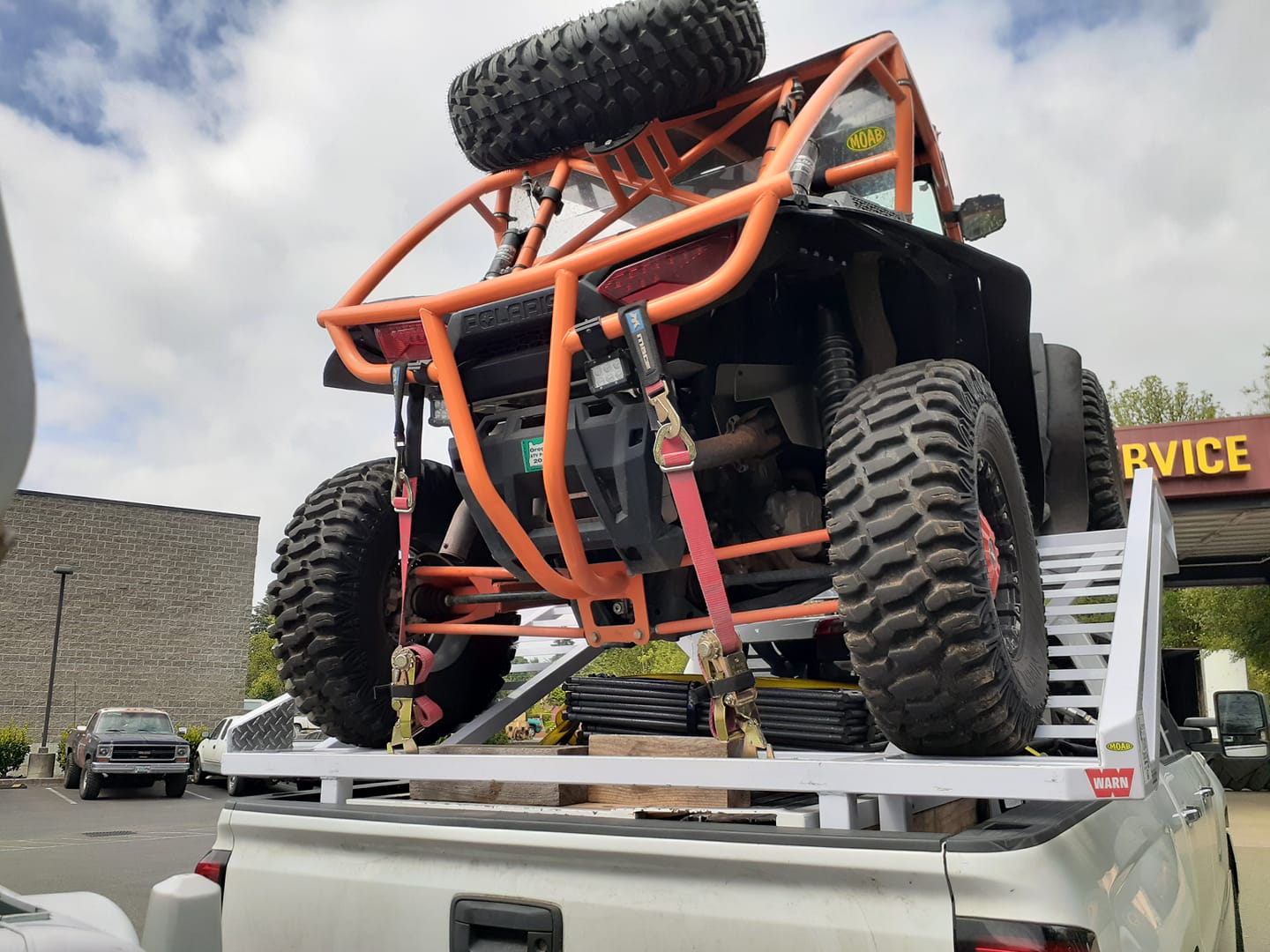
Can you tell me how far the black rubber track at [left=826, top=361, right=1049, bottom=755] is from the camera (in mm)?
2350

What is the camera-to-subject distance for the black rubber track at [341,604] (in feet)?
11.1

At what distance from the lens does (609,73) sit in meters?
Result: 3.29

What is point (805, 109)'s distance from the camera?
3.16 m

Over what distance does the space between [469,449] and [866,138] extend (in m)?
2.08

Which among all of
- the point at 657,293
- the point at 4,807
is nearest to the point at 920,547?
the point at 657,293

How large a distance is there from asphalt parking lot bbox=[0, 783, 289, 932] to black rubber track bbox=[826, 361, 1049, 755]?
142 inches

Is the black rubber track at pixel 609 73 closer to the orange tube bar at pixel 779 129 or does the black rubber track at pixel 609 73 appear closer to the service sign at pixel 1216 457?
the orange tube bar at pixel 779 129

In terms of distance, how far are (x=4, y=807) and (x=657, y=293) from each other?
1595 cm

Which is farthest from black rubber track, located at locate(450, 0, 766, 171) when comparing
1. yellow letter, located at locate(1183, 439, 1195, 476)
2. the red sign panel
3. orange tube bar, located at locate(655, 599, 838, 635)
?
yellow letter, located at locate(1183, 439, 1195, 476)

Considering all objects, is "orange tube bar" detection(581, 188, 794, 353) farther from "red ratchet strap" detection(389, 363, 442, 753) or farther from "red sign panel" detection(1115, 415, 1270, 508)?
"red sign panel" detection(1115, 415, 1270, 508)

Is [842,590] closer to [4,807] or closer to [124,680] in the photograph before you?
[4,807]

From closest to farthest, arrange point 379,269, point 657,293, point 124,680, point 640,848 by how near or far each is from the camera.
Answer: point 640,848
point 657,293
point 379,269
point 124,680

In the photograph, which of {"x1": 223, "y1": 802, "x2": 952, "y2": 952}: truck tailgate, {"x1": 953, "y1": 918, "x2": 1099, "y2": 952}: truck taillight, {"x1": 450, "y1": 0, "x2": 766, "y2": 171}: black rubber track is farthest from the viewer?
{"x1": 450, "y1": 0, "x2": 766, "y2": 171}: black rubber track

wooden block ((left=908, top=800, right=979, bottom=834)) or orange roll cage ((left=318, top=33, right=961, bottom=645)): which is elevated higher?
orange roll cage ((left=318, top=33, right=961, bottom=645))
